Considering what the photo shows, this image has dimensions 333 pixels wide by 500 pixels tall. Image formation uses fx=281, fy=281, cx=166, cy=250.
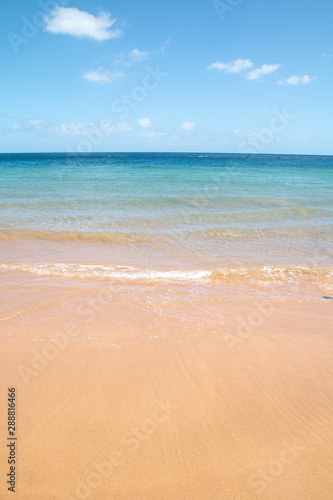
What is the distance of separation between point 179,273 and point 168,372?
327 centimetres

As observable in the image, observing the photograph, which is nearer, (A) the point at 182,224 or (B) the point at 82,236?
(B) the point at 82,236

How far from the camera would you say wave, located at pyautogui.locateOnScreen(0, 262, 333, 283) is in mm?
6375

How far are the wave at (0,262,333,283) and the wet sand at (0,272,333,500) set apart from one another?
3.85 ft

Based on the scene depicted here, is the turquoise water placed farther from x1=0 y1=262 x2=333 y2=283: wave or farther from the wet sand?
the wet sand

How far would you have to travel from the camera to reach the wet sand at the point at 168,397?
2420mm

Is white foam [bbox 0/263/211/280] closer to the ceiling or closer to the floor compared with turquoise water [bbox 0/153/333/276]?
closer to the floor

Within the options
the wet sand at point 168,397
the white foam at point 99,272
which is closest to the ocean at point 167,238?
the white foam at point 99,272

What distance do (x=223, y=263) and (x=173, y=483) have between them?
216 inches

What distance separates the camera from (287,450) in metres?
2.66

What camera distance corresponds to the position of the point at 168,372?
3541 mm

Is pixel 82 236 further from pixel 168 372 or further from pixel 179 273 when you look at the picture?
pixel 168 372

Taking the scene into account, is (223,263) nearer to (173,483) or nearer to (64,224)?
(173,483)

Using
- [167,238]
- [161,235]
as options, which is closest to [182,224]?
[161,235]

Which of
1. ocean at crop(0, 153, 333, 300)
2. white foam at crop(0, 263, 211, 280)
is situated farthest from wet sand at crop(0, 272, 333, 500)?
ocean at crop(0, 153, 333, 300)
